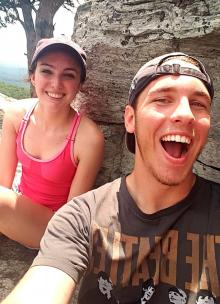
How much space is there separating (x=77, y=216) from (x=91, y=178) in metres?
1.30

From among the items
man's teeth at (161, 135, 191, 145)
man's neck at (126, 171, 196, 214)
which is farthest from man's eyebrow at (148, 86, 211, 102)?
man's neck at (126, 171, 196, 214)

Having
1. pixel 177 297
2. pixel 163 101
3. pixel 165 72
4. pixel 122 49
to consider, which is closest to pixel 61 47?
pixel 122 49

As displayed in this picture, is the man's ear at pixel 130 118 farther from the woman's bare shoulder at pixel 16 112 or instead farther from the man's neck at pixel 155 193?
the woman's bare shoulder at pixel 16 112

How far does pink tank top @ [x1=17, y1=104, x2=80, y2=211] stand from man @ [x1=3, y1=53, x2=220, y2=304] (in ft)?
3.93

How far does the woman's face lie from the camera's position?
146 inches

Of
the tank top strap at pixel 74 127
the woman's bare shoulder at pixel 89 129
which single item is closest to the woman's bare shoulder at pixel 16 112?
the tank top strap at pixel 74 127

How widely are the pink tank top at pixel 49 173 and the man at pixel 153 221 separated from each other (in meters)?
1.20

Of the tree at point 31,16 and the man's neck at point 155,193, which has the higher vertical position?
the tree at point 31,16

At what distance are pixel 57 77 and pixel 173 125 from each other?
5.82ft

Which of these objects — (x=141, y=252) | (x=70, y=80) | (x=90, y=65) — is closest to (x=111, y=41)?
(x=90, y=65)

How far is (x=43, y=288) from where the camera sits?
6.76ft

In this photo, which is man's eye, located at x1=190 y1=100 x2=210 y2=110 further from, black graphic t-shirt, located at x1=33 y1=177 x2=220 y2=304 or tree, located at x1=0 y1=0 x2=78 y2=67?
tree, located at x1=0 y1=0 x2=78 y2=67

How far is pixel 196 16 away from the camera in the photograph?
3.48 meters

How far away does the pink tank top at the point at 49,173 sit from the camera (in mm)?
3809
